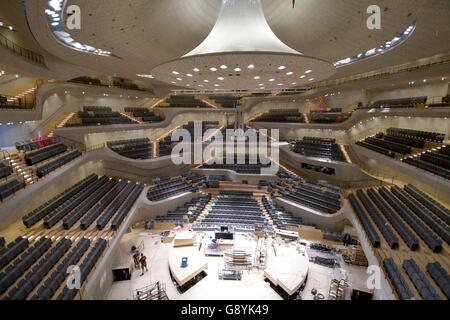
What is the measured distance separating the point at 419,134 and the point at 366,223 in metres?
8.68

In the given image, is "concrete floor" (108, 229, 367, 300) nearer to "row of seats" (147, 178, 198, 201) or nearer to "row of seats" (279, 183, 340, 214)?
"row of seats" (279, 183, 340, 214)

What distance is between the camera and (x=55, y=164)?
10781 mm

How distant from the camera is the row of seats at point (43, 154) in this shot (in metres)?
10.0

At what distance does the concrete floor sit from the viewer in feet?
28.0

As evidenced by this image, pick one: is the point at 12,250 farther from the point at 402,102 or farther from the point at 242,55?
the point at 402,102

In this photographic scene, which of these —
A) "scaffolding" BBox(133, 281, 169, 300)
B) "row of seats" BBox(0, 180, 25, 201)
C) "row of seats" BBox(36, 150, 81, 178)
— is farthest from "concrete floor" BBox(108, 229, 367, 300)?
"row of seats" BBox(36, 150, 81, 178)

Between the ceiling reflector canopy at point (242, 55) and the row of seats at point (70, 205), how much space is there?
778 centimetres

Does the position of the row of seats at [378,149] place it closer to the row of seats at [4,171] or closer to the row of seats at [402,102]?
the row of seats at [402,102]

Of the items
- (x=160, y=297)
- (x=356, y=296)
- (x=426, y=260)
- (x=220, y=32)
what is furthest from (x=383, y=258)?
(x=220, y=32)

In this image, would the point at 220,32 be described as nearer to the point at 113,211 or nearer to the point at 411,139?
the point at 113,211

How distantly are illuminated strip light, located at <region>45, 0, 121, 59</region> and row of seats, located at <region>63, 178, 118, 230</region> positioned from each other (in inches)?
310

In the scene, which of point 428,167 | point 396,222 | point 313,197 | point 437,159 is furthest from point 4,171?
point 437,159
